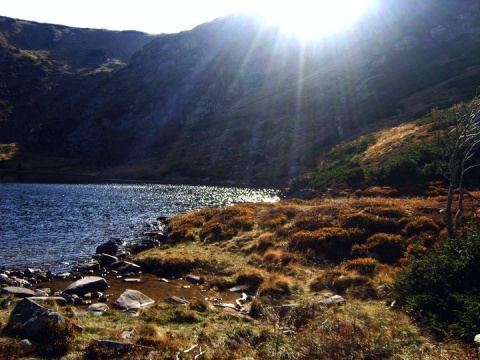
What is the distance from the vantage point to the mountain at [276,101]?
10850 centimetres

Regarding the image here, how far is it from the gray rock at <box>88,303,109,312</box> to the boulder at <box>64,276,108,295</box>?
2893 mm

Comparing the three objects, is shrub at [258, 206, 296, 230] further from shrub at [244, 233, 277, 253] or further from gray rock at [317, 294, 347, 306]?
gray rock at [317, 294, 347, 306]

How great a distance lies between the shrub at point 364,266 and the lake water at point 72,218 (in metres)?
20.6

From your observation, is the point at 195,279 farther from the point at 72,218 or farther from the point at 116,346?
the point at 72,218

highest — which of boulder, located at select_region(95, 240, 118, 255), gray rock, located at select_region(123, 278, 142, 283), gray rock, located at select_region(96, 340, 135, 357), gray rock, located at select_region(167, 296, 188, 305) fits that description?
gray rock, located at select_region(96, 340, 135, 357)

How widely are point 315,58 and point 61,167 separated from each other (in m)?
124

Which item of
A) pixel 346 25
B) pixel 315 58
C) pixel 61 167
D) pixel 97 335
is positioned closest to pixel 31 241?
pixel 97 335

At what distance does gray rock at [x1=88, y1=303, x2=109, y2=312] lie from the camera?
17.7 meters

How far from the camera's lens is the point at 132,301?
61.6 ft

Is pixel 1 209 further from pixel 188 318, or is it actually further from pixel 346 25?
pixel 346 25

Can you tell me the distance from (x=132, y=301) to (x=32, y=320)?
655 centimetres

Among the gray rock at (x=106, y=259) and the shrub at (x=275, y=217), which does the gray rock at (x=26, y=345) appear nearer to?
the gray rock at (x=106, y=259)

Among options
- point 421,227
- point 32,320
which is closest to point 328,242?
point 421,227

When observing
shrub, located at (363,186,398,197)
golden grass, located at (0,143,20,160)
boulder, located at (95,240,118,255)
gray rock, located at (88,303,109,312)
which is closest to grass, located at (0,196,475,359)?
gray rock, located at (88,303,109,312)
